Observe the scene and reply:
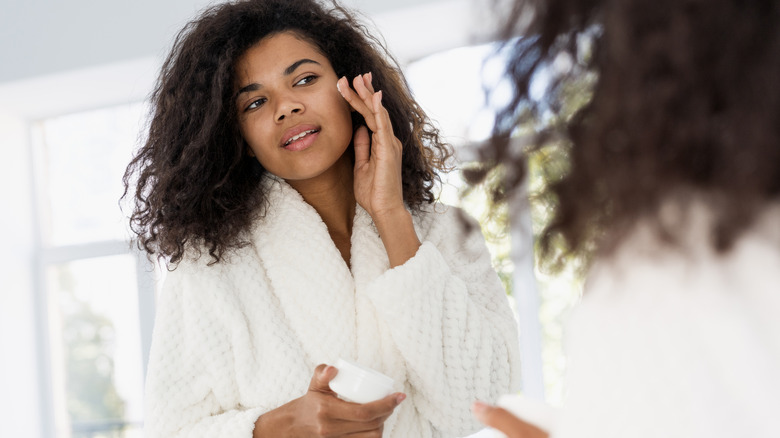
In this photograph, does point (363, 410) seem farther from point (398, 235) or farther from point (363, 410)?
point (398, 235)

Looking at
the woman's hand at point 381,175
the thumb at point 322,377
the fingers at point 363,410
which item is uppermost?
the woman's hand at point 381,175

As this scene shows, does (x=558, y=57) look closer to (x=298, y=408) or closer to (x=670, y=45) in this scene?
(x=670, y=45)

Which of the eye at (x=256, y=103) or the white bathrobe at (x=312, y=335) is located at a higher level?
the eye at (x=256, y=103)

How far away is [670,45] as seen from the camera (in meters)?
0.49

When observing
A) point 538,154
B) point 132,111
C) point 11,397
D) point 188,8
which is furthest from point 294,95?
point 11,397

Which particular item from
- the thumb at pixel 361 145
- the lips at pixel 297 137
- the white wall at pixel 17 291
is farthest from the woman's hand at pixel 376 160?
the white wall at pixel 17 291

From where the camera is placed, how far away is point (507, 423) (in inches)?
27.2

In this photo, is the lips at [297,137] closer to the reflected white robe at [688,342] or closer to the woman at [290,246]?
the woman at [290,246]

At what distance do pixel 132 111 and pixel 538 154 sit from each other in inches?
114

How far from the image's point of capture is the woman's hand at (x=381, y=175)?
1303 mm

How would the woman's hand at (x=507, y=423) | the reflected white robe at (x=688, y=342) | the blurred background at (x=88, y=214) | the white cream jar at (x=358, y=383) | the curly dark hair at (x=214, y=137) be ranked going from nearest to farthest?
the reflected white robe at (x=688, y=342) < the woman's hand at (x=507, y=423) < the white cream jar at (x=358, y=383) < the curly dark hair at (x=214, y=137) < the blurred background at (x=88, y=214)

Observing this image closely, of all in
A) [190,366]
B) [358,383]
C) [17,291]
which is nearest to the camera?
[358,383]

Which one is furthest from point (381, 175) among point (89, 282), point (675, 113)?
point (89, 282)

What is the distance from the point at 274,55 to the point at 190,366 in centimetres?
58
